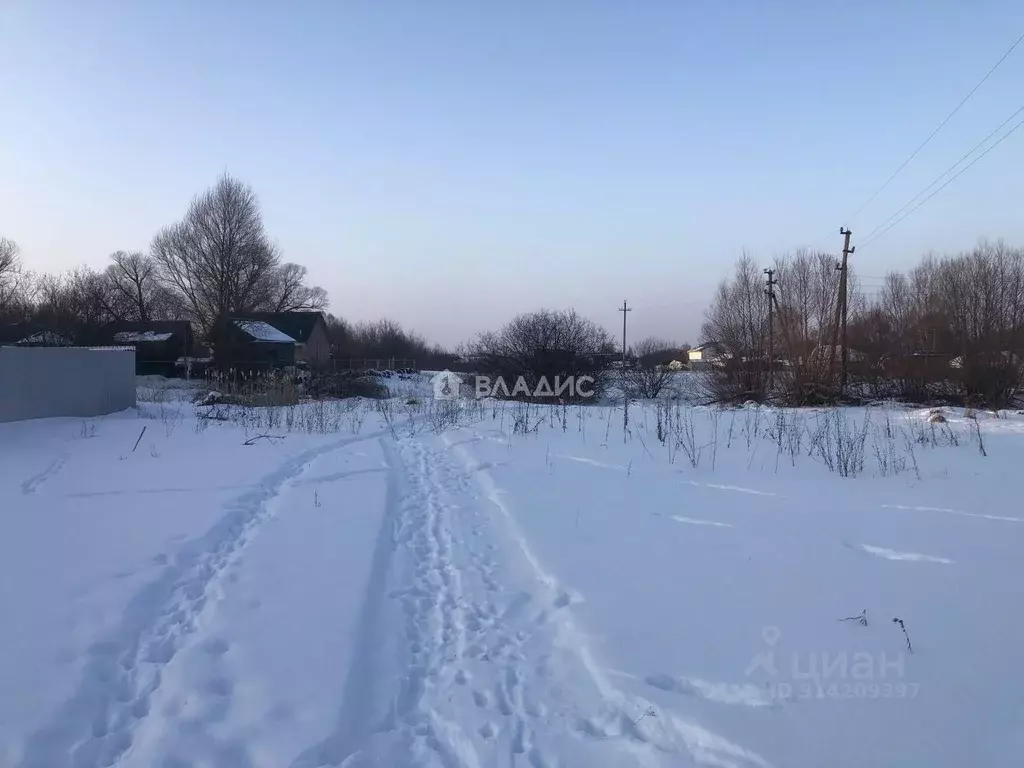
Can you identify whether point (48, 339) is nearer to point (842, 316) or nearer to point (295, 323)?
point (295, 323)

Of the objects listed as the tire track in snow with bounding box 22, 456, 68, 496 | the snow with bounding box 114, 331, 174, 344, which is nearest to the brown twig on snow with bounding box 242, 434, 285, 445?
the tire track in snow with bounding box 22, 456, 68, 496

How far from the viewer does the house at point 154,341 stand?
34344mm

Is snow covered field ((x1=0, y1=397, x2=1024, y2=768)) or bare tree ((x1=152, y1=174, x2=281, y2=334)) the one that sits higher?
bare tree ((x1=152, y1=174, x2=281, y2=334))

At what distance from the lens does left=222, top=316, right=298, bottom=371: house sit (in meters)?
31.7

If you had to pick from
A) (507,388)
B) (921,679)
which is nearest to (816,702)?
(921,679)

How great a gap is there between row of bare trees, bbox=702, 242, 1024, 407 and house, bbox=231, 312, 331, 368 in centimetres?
2754

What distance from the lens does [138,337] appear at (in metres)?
35.2

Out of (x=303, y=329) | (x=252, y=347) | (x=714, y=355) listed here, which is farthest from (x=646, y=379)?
(x=303, y=329)

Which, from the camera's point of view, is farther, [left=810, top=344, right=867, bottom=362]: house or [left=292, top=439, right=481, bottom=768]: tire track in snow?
[left=810, top=344, right=867, bottom=362]: house

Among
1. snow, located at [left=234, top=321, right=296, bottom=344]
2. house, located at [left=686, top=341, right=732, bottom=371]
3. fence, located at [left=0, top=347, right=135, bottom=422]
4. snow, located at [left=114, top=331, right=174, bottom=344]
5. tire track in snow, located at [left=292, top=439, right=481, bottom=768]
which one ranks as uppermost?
snow, located at [left=234, top=321, right=296, bottom=344]

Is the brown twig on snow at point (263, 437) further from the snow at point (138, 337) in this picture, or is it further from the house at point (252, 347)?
the snow at point (138, 337)

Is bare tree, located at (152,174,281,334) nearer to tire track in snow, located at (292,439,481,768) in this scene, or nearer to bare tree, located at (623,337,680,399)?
bare tree, located at (623,337,680,399)

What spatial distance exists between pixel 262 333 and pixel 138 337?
672 centimetres

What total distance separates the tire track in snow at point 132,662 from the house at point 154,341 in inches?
1313
